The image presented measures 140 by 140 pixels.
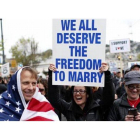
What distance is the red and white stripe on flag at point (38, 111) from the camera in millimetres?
2738

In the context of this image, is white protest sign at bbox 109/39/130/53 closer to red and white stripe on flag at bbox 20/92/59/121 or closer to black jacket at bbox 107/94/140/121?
black jacket at bbox 107/94/140/121

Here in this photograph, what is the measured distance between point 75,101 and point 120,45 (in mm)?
7577

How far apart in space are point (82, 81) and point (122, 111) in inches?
24.4

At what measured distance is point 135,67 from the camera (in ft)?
19.6

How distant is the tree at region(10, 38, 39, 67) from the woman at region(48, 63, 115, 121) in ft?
158

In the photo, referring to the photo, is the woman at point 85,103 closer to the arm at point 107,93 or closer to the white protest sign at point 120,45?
the arm at point 107,93

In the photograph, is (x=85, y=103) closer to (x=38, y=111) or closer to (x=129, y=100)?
(x=129, y=100)

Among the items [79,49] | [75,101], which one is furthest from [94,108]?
[79,49]

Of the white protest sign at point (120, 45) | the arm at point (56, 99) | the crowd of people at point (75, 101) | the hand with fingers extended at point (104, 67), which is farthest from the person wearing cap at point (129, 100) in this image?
the white protest sign at point (120, 45)

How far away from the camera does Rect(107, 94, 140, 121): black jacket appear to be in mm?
3158

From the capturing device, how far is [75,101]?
3.42 m

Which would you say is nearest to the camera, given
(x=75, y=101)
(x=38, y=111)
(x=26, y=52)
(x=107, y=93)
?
(x=38, y=111)
